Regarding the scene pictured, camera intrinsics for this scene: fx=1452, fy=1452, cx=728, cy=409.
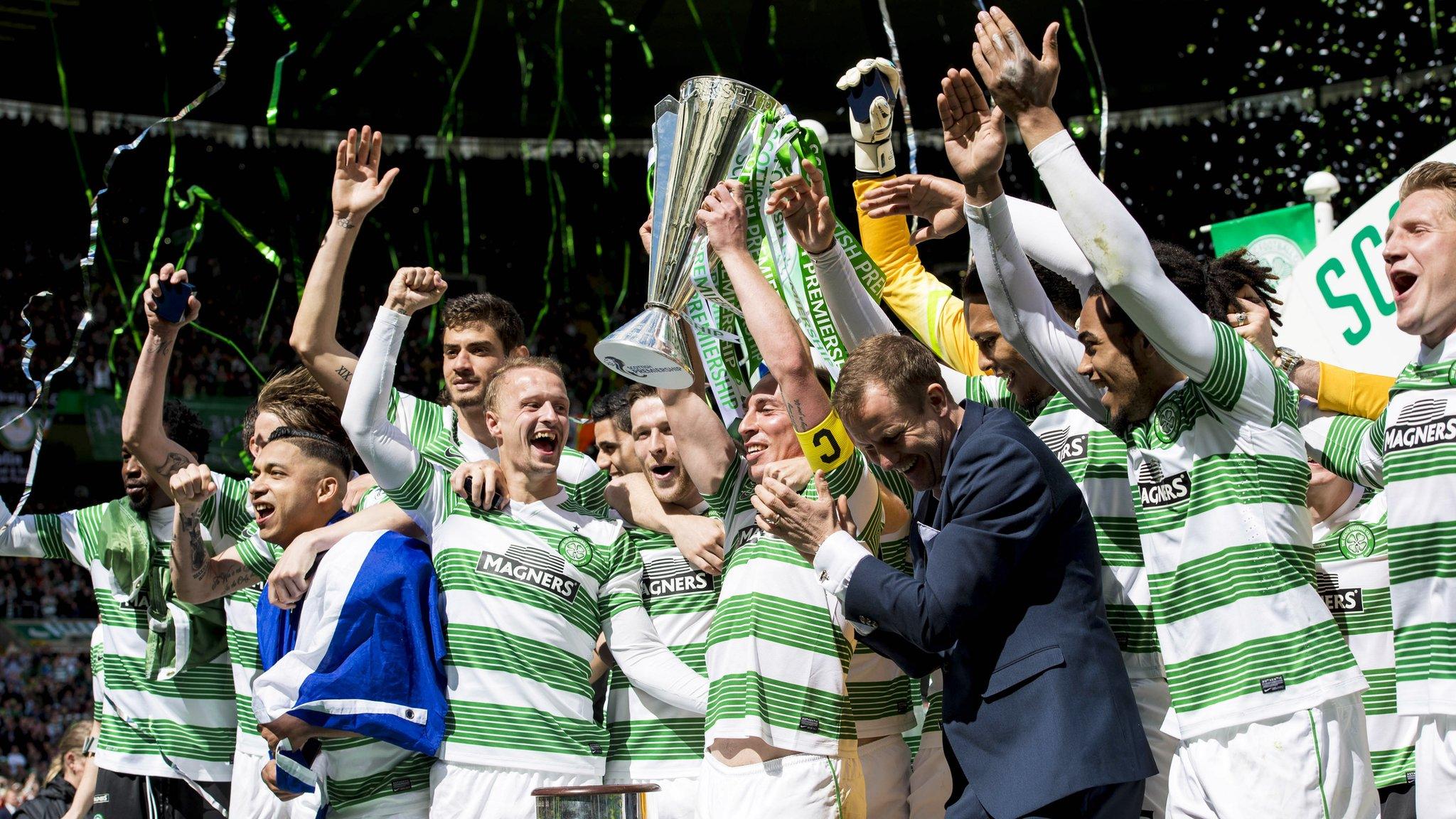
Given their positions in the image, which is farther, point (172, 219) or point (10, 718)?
point (172, 219)

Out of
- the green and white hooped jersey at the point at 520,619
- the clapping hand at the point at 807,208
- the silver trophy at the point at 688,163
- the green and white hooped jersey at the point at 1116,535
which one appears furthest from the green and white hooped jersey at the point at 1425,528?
the green and white hooped jersey at the point at 520,619

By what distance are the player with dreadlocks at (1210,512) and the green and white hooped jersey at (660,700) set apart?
1.39 meters

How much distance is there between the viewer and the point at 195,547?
475 cm

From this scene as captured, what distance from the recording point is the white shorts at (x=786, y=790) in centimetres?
339

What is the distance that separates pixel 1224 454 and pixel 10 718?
17.0 meters

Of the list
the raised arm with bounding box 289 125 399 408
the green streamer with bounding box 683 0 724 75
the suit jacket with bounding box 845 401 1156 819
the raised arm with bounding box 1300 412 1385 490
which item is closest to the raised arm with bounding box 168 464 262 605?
the raised arm with bounding box 289 125 399 408

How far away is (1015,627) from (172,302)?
318 cm

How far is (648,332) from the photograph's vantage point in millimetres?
3668

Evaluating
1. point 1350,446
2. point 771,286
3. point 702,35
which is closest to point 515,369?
point 771,286

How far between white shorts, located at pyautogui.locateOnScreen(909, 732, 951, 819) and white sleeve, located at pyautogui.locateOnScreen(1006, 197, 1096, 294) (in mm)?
1242

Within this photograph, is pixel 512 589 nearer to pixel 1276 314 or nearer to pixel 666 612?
pixel 666 612

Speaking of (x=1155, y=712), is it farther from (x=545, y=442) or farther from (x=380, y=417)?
(x=380, y=417)

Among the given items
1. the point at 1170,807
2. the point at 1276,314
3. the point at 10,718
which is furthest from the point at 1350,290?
the point at 10,718

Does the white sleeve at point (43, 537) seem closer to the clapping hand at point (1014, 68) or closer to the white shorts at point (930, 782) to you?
the white shorts at point (930, 782)
